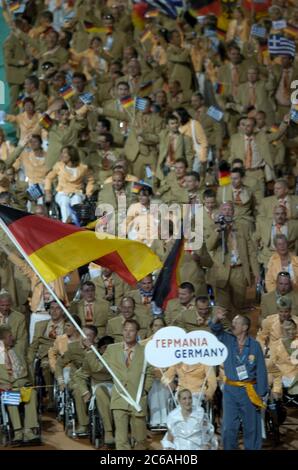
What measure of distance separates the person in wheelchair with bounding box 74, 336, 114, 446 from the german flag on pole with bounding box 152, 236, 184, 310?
1376mm

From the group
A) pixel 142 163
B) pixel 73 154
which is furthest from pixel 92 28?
pixel 73 154

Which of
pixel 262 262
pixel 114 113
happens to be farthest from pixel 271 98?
pixel 262 262

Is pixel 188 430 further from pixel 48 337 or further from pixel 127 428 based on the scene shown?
pixel 48 337

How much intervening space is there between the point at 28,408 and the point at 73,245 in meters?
1.87

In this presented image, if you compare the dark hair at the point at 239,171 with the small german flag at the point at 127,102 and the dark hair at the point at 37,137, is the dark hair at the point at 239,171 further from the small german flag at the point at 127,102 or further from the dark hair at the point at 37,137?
the dark hair at the point at 37,137

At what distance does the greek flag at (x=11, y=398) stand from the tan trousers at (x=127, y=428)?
3.66 feet

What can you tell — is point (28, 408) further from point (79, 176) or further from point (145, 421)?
point (79, 176)

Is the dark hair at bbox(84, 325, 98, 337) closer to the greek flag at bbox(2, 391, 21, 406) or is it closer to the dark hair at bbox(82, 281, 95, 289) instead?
the greek flag at bbox(2, 391, 21, 406)

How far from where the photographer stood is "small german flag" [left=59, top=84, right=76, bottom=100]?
25.9 meters

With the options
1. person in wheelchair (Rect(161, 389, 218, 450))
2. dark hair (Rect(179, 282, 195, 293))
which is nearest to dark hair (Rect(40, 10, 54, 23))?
dark hair (Rect(179, 282, 195, 293))

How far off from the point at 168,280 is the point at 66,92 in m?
6.28
